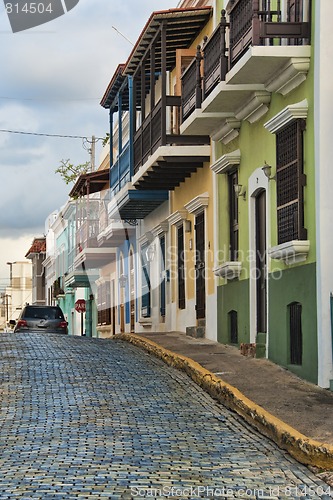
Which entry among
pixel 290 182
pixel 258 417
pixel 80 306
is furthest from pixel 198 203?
pixel 80 306

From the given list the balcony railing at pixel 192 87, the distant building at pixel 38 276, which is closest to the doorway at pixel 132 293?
the balcony railing at pixel 192 87

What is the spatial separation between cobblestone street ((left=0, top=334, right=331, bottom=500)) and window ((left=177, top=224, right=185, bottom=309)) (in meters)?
Answer: 7.58

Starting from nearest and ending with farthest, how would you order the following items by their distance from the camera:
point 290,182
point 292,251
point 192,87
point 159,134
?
point 292,251 < point 290,182 < point 192,87 < point 159,134

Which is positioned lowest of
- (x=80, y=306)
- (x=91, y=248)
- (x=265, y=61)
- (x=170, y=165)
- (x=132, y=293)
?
(x=80, y=306)

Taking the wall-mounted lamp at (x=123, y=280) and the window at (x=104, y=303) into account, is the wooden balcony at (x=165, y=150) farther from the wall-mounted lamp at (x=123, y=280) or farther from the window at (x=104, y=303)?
the window at (x=104, y=303)

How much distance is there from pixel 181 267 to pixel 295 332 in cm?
945

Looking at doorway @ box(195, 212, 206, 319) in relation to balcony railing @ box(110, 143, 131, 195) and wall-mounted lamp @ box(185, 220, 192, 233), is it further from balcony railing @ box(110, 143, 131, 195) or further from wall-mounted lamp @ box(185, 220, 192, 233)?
balcony railing @ box(110, 143, 131, 195)

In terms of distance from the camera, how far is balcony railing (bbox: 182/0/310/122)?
1349cm

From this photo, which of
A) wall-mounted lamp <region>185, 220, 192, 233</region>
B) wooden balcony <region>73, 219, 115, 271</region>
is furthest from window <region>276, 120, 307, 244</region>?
wooden balcony <region>73, 219, 115, 271</region>

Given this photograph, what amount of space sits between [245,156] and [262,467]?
354 inches

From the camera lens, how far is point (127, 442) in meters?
9.97

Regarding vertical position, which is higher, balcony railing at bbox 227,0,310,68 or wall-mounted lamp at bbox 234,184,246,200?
balcony railing at bbox 227,0,310,68

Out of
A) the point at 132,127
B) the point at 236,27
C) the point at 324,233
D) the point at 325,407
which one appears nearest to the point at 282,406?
the point at 325,407

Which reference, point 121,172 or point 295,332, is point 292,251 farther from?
point 121,172
